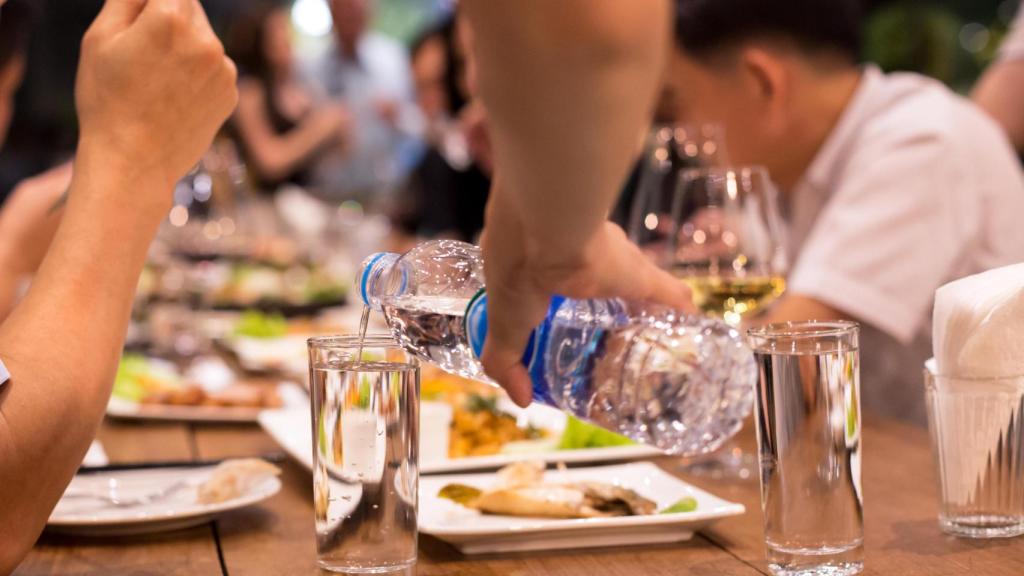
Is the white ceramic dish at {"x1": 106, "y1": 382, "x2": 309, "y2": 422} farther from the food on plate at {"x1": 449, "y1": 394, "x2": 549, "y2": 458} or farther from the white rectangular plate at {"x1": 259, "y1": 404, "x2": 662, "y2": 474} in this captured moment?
the food on plate at {"x1": 449, "y1": 394, "x2": 549, "y2": 458}

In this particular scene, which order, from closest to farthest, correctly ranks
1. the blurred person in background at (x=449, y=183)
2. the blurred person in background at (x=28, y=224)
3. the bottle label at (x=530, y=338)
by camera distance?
the bottle label at (x=530, y=338)
the blurred person in background at (x=28, y=224)
the blurred person in background at (x=449, y=183)

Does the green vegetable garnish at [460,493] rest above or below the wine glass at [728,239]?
below

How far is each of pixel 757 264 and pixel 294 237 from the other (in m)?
3.50

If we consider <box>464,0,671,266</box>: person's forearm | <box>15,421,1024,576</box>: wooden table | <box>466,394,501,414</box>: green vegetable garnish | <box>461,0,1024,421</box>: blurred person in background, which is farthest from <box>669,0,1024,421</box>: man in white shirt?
<box>464,0,671,266</box>: person's forearm

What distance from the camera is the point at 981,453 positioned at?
1.05 m

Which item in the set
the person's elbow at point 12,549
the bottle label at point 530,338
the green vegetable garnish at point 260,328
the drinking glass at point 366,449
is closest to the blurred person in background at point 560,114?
the bottle label at point 530,338

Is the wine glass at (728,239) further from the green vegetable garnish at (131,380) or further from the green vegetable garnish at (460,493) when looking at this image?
the green vegetable garnish at (131,380)

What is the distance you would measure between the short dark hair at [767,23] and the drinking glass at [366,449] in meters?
1.37

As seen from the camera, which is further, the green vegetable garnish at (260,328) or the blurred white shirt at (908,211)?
the green vegetable garnish at (260,328)

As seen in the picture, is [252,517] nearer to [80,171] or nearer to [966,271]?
[80,171]

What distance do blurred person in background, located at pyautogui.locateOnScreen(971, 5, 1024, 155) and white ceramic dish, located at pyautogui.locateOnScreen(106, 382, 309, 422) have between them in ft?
5.95

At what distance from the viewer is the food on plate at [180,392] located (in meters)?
1.85

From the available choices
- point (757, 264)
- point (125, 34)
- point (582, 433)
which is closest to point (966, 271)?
point (757, 264)

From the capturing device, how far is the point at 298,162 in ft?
22.2
